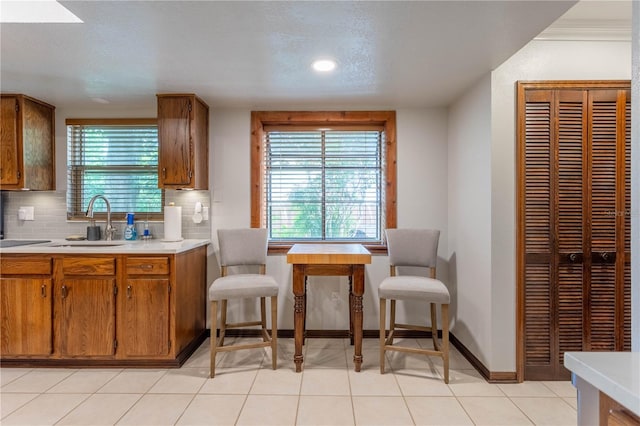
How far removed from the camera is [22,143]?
3100 mm

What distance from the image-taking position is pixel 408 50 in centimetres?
224

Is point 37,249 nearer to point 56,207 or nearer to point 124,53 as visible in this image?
point 56,207

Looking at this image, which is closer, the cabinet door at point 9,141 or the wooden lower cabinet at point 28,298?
the wooden lower cabinet at point 28,298

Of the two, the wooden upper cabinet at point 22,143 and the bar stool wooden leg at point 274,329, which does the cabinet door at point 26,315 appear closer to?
the wooden upper cabinet at point 22,143

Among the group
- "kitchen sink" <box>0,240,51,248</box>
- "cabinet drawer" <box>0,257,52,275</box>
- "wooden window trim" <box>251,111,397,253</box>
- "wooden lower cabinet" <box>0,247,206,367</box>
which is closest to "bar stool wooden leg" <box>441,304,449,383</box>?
"wooden window trim" <box>251,111,397,253</box>

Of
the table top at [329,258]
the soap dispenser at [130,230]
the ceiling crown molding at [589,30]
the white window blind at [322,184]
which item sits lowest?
the table top at [329,258]

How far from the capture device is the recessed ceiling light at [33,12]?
1.91 metres

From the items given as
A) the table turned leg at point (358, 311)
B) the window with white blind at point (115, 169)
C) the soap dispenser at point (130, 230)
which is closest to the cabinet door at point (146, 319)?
the soap dispenser at point (130, 230)

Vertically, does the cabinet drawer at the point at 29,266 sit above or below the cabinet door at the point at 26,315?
above

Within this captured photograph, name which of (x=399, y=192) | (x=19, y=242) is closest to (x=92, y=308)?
(x=19, y=242)

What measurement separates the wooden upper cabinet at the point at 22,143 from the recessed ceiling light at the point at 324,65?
2.61m

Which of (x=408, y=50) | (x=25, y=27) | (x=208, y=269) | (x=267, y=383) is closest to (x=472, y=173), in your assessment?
(x=408, y=50)

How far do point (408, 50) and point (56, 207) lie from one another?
3.50 meters

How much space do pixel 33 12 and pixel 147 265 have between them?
169 cm
